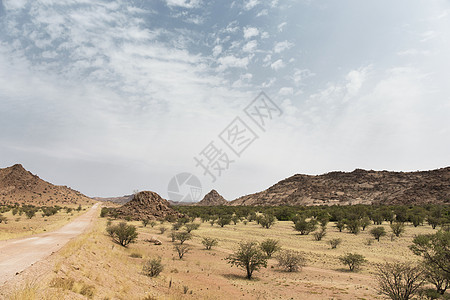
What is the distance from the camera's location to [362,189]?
9944 centimetres

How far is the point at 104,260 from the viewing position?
52.8 ft

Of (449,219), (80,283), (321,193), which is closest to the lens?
(80,283)

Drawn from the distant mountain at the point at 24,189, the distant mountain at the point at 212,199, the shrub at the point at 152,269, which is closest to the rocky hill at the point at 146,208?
the shrub at the point at 152,269

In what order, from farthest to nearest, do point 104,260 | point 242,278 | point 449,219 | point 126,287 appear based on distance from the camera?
point 449,219
point 242,278
point 104,260
point 126,287

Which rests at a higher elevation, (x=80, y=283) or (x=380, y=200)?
(x=380, y=200)

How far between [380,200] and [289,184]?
48.6 m

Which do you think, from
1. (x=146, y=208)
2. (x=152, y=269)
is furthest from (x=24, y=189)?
(x=152, y=269)

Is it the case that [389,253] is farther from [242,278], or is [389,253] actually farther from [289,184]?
[289,184]

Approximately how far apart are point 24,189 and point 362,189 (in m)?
146

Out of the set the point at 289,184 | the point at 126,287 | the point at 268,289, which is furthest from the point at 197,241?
the point at 289,184

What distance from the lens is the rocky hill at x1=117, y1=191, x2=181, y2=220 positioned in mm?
54369

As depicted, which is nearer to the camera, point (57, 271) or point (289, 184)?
point (57, 271)

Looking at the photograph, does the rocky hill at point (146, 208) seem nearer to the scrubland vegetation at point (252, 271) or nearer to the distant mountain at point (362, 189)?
the scrubland vegetation at point (252, 271)

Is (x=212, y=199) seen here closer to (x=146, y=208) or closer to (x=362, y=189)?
(x=362, y=189)
